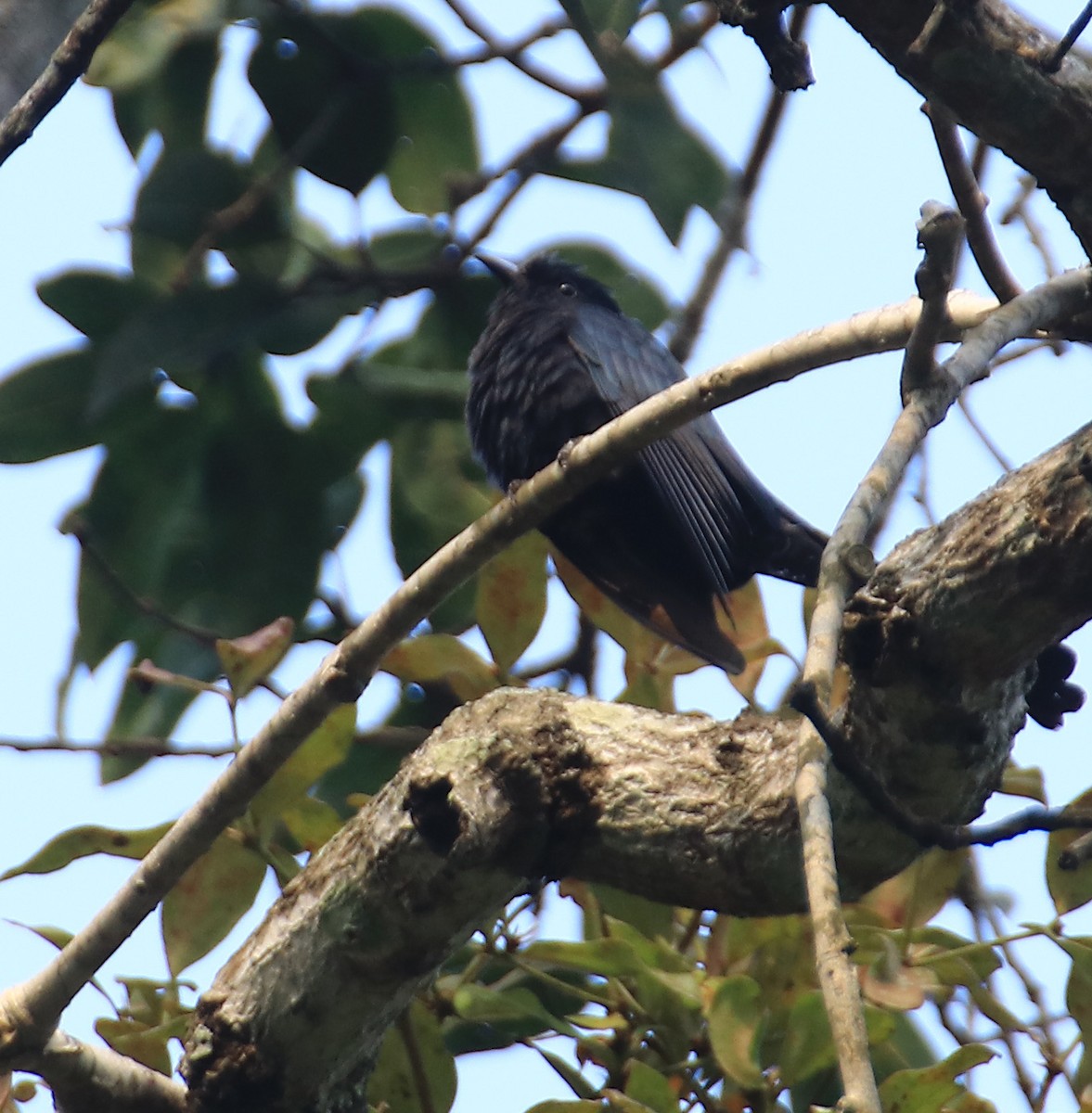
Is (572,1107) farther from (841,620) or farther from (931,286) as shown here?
(931,286)

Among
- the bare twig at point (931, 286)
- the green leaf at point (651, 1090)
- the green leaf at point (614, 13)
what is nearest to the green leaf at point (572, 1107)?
the green leaf at point (651, 1090)

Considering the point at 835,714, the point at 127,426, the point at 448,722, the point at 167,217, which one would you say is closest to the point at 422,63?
the point at 167,217

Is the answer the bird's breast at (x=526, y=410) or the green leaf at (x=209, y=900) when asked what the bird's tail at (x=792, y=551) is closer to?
the bird's breast at (x=526, y=410)

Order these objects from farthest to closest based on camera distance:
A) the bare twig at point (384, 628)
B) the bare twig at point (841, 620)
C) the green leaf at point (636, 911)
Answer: the green leaf at point (636, 911), the bare twig at point (384, 628), the bare twig at point (841, 620)

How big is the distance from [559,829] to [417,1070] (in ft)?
2.04

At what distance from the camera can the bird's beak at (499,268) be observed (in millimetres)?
4379

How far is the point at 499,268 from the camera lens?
442cm

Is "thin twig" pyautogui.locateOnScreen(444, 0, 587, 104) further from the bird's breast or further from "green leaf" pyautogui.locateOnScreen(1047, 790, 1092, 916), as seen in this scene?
"green leaf" pyautogui.locateOnScreen(1047, 790, 1092, 916)

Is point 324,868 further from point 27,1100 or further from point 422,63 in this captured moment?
point 422,63

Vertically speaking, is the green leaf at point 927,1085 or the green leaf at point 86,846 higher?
the green leaf at point 86,846

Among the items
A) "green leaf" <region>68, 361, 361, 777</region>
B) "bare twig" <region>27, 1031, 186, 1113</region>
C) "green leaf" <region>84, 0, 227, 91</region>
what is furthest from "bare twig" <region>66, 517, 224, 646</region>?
"bare twig" <region>27, 1031, 186, 1113</region>

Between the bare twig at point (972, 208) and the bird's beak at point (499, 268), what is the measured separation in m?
2.15

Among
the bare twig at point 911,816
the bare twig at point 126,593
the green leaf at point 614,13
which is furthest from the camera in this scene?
the bare twig at point 126,593

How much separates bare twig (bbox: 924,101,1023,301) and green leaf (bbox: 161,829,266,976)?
1.52 m
